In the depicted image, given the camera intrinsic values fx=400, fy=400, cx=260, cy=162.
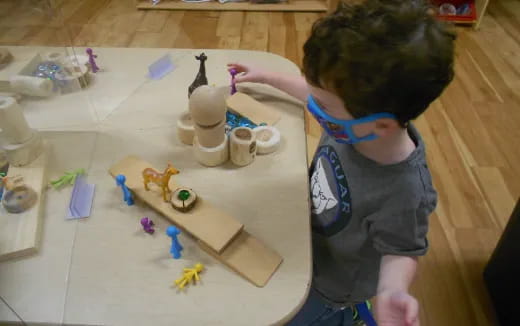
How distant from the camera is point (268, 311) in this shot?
452 mm

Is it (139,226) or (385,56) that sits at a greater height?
(385,56)

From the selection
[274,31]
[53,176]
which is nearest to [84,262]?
[53,176]

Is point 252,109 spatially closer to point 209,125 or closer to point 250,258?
point 209,125

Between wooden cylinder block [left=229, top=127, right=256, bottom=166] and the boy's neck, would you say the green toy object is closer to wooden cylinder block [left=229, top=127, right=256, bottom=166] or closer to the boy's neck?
wooden cylinder block [left=229, top=127, right=256, bottom=166]

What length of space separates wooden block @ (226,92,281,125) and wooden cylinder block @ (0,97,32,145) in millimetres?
323

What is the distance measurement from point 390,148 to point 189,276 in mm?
298

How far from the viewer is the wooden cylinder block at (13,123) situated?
586mm

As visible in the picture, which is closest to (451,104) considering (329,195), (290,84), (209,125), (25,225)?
(290,84)

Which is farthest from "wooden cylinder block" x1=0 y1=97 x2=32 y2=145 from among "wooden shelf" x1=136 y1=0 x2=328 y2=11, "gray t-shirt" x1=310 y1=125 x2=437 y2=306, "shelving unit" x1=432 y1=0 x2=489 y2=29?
"shelving unit" x1=432 y1=0 x2=489 y2=29

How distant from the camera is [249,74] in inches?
29.5

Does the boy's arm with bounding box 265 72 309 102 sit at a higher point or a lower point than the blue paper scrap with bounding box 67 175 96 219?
higher

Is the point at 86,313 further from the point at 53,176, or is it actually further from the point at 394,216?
the point at 394,216

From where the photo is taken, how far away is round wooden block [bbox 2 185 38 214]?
55 cm

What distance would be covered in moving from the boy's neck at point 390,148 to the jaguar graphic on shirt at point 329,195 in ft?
0.20
